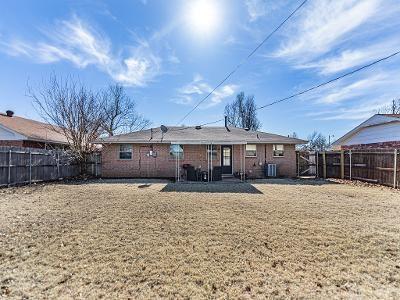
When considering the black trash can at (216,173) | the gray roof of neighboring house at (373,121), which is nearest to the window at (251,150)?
the black trash can at (216,173)

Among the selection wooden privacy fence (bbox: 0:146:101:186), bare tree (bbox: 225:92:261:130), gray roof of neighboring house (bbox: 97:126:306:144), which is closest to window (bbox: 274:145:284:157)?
gray roof of neighboring house (bbox: 97:126:306:144)

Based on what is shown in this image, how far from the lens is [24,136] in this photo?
18.5m

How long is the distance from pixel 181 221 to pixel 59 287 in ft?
10.7

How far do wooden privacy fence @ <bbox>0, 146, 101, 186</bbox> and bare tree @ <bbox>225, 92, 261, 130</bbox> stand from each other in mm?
26718

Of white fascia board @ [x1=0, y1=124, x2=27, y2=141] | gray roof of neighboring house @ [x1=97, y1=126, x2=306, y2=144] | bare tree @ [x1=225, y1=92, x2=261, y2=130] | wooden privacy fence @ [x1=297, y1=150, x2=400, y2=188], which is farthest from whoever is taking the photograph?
bare tree @ [x1=225, y1=92, x2=261, y2=130]

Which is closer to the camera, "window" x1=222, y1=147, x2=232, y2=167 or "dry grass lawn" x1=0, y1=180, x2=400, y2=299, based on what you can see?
"dry grass lawn" x1=0, y1=180, x2=400, y2=299

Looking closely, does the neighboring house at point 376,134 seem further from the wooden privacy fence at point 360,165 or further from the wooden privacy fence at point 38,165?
the wooden privacy fence at point 38,165

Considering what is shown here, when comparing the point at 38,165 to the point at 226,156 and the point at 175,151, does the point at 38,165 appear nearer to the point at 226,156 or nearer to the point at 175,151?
the point at 175,151

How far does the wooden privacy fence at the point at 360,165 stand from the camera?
12.5 meters

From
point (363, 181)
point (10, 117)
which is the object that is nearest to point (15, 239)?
point (363, 181)

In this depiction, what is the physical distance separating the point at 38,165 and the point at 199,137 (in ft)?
30.8

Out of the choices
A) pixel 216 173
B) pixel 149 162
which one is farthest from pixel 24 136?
Answer: pixel 216 173

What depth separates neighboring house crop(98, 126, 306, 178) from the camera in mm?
16953

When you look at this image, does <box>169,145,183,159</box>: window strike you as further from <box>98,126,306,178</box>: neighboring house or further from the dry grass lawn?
the dry grass lawn
